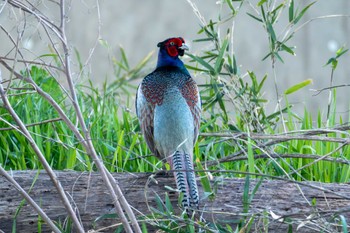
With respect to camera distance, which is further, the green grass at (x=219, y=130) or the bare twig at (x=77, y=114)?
the green grass at (x=219, y=130)

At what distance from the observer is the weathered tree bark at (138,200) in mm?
3984

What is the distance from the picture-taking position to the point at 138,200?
4.07m

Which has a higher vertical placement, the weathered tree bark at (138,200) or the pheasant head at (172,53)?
the pheasant head at (172,53)

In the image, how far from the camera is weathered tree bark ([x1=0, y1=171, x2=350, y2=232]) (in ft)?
13.1

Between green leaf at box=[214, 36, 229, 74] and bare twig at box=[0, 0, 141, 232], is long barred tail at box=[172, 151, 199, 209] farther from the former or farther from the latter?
green leaf at box=[214, 36, 229, 74]

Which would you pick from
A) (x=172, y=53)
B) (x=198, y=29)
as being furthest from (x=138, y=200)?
(x=198, y=29)

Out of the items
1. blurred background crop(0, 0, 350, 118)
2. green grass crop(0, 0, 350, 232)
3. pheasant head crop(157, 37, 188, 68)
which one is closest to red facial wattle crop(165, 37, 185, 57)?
pheasant head crop(157, 37, 188, 68)

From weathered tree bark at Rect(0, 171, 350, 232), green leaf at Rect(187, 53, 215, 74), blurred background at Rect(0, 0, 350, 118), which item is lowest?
weathered tree bark at Rect(0, 171, 350, 232)

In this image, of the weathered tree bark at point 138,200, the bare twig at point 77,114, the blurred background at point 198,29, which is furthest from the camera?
the blurred background at point 198,29

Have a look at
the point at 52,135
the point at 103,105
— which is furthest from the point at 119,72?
the point at 52,135

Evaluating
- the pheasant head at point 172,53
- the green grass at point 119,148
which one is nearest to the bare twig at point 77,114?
the green grass at point 119,148

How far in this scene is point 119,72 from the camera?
285 inches

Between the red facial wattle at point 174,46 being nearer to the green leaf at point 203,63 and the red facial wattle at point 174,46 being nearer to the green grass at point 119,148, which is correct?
the green leaf at point 203,63

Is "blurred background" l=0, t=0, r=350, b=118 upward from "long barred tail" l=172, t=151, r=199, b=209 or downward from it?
upward
